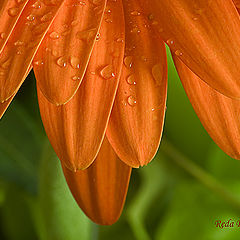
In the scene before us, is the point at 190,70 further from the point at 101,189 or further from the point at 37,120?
the point at 37,120

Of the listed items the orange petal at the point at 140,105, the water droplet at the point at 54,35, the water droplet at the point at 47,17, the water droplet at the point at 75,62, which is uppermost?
the water droplet at the point at 47,17

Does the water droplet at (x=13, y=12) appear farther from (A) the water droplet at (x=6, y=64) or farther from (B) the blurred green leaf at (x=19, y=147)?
(B) the blurred green leaf at (x=19, y=147)

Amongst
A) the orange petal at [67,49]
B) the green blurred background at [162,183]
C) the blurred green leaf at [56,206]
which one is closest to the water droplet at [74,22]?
the orange petal at [67,49]

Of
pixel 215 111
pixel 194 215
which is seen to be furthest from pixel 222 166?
pixel 215 111

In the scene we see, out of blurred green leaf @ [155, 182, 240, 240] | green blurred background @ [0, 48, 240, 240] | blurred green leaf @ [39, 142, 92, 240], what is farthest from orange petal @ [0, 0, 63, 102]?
blurred green leaf @ [155, 182, 240, 240]

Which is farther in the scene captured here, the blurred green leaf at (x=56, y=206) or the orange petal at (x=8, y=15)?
the blurred green leaf at (x=56, y=206)

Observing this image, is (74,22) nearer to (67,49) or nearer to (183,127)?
(67,49)

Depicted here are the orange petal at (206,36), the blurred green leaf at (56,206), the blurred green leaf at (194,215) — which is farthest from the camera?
the blurred green leaf at (194,215)

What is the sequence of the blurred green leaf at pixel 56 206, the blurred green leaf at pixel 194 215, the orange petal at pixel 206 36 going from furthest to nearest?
the blurred green leaf at pixel 194 215, the blurred green leaf at pixel 56 206, the orange petal at pixel 206 36
